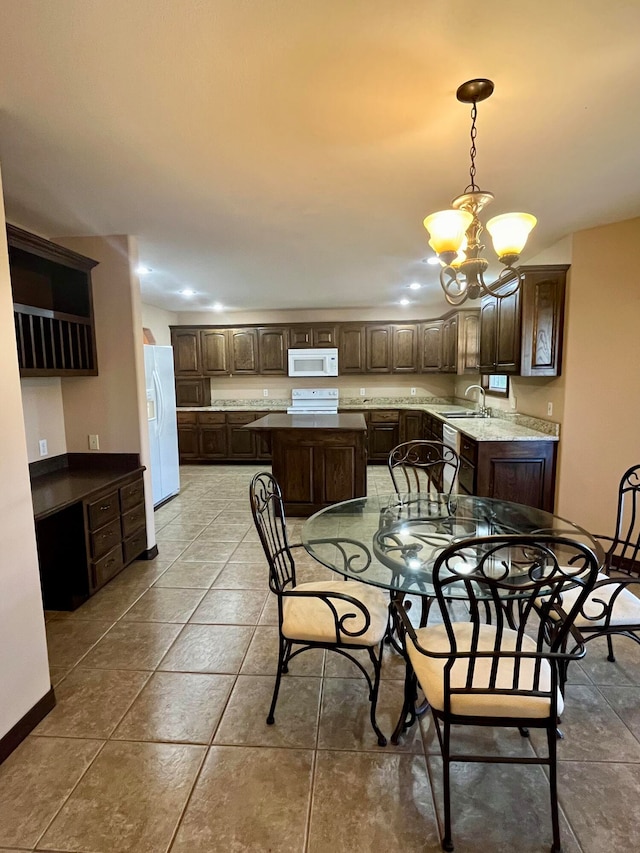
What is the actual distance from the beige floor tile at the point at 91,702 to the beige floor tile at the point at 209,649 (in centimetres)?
17

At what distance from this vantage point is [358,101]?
1618 mm

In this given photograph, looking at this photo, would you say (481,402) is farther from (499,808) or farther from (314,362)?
(499,808)

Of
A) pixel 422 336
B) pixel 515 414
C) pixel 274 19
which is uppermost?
pixel 274 19

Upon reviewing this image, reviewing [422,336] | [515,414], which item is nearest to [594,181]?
[515,414]

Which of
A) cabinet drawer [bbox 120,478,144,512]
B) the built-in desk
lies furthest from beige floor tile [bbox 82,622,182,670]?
cabinet drawer [bbox 120,478,144,512]

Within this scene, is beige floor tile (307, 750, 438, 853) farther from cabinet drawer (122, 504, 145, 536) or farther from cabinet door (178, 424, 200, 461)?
cabinet door (178, 424, 200, 461)

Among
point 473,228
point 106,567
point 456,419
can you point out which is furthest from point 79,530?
point 456,419

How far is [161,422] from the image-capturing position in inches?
187

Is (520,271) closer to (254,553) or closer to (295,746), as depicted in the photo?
(254,553)

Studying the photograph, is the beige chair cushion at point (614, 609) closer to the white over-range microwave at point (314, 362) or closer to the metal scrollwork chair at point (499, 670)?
the metal scrollwork chair at point (499, 670)

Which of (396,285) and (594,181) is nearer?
(594,181)

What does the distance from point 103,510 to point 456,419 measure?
11.8ft

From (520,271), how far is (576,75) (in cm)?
175

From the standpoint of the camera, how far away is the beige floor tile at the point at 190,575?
2982mm
